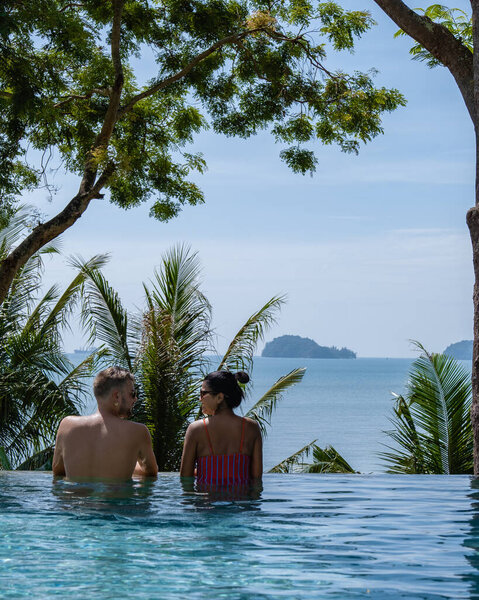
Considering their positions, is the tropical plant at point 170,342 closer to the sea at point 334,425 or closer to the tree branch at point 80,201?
the tree branch at point 80,201

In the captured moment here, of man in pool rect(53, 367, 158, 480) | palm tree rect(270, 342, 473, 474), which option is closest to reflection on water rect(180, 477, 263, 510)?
man in pool rect(53, 367, 158, 480)

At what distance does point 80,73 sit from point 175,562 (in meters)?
11.6

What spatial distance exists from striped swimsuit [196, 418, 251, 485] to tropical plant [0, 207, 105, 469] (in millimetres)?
6752

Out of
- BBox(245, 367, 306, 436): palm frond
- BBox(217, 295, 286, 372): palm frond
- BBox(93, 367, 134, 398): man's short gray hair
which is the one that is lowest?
BBox(93, 367, 134, 398): man's short gray hair

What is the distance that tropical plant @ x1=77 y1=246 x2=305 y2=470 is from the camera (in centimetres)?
1335

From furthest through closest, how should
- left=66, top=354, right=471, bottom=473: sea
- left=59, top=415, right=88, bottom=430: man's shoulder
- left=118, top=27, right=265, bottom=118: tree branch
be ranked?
left=66, top=354, right=471, bottom=473: sea
left=118, top=27, right=265, bottom=118: tree branch
left=59, top=415, right=88, bottom=430: man's shoulder

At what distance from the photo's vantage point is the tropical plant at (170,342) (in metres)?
13.4

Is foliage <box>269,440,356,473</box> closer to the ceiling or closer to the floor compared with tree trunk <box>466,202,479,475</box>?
closer to the floor

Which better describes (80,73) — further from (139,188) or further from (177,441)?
(177,441)

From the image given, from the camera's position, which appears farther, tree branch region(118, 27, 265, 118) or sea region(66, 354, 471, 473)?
sea region(66, 354, 471, 473)

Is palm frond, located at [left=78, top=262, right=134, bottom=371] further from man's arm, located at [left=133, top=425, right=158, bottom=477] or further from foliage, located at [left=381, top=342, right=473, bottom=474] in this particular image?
man's arm, located at [left=133, top=425, right=158, bottom=477]

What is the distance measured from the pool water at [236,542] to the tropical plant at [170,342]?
5445 mm

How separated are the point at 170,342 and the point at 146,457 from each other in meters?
5.94

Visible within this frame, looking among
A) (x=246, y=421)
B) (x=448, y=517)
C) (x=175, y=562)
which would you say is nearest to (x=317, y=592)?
(x=175, y=562)
